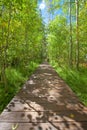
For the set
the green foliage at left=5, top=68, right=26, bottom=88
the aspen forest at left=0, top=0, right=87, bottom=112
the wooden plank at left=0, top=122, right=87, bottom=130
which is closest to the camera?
the wooden plank at left=0, top=122, right=87, bottom=130

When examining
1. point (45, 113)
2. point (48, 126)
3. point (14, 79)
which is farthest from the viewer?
point (14, 79)

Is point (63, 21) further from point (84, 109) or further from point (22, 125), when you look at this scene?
point (22, 125)

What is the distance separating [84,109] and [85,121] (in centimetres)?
109

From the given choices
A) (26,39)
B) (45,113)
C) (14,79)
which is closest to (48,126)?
(45,113)

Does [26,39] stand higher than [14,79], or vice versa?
[26,39]

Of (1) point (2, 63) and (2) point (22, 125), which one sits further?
(1) point (2, 63)

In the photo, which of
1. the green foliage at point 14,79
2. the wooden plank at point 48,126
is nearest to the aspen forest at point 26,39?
the green foliage at point 14,79

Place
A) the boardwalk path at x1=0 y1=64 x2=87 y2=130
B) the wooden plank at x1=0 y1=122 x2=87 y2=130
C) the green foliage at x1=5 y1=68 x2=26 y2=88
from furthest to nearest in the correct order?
1. the green foliage at x1=5 y1=68 x2=26 y2=88
2. the boardwalk path at x1=0 y1=64 x2=87 y2=130
3. the wooden plank at x1=0 y1=122 x2=87 y2=130

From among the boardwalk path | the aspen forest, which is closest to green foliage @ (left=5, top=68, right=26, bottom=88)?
the aspen forest

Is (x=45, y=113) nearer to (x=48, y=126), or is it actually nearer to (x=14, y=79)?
(x=48, y=126)

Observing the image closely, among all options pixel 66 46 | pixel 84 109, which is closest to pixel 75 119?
pixel 84 109

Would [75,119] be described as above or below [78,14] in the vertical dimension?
below

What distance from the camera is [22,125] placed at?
201 inches

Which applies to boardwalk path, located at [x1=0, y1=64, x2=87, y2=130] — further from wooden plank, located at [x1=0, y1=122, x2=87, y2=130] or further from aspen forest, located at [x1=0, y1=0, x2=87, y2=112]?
aspen forest, located at [x1=0, y1=0, x2=87, y2=112]
